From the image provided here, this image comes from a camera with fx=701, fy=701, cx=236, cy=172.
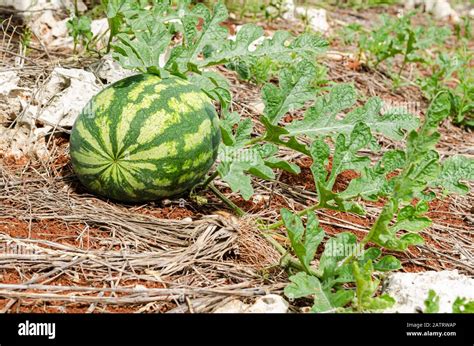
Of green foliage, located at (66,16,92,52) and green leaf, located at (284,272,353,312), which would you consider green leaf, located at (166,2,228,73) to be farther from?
green leaf, located at (284,272,353,312)

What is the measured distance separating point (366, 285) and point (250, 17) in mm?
3850

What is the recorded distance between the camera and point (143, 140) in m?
2.97

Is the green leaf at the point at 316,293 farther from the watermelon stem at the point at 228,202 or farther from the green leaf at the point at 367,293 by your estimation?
the watermelon stem at the point at 228,202

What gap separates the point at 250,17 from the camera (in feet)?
19.3

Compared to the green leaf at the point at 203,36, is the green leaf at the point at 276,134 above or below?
below

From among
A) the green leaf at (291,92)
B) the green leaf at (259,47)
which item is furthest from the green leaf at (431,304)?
the green leaf at (259,47)

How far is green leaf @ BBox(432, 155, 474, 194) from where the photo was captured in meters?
2.87

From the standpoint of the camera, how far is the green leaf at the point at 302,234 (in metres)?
2.62

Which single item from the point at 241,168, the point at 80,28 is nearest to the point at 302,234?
the point at 241,168

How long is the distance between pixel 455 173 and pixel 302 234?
2.38ft

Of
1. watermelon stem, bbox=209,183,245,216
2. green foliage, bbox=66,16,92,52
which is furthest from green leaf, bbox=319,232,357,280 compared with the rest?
green foliage, bbox=66,16,92,52

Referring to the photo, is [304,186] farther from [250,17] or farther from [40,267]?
[250,17]

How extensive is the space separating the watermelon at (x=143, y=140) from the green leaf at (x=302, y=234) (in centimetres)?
60
